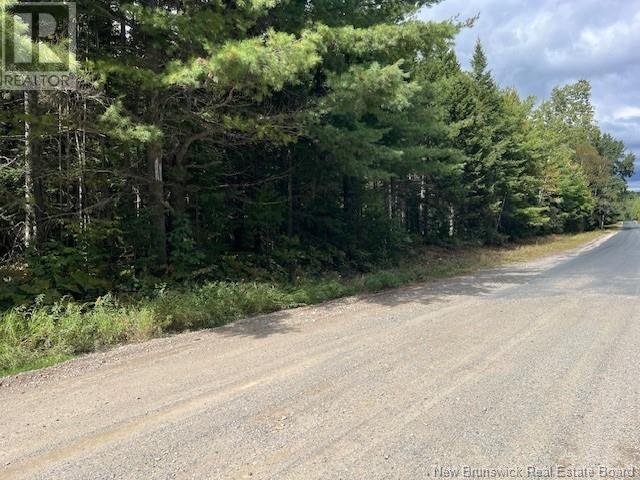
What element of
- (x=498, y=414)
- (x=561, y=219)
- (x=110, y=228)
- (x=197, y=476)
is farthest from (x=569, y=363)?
(x=561, y=219)

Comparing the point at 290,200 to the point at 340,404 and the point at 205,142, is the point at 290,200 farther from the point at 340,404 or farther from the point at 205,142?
the point at 340,404

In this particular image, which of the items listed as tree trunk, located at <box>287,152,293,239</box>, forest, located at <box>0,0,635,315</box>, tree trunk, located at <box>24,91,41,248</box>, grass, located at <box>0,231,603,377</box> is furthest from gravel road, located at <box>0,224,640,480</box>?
tree trunk, located at <box>287,152,293,239</box>

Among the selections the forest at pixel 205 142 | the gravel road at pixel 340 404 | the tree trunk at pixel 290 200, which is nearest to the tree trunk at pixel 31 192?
the forest at pixel 205 142

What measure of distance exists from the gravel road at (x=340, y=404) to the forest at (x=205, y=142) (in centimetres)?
362

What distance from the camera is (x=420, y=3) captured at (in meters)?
11.7

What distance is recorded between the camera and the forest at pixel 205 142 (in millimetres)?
7863

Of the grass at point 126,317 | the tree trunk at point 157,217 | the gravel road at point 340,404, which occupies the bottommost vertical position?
the gravel road at point 340,404

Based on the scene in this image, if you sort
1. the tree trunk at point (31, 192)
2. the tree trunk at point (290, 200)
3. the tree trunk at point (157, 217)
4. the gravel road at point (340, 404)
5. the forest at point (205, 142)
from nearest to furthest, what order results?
the gravel road at point (340, 404) < the forest at point (205, 142) < the tree trunk at point (31, 192) < the tree trunk at point (157, 217) < the tree trunk at point (290, 200)

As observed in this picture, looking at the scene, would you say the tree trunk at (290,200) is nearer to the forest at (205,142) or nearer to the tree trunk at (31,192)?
the forest at (205,142)

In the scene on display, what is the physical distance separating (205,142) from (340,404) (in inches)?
354

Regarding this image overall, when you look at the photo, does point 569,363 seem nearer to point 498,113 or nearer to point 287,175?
point 287,175

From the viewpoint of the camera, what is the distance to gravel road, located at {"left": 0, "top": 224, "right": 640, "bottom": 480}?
3010 mm

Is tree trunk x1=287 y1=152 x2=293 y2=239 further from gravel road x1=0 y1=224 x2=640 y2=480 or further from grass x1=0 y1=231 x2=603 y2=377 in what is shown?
gravel road x1=0 y1=224 x2=640 y2=480

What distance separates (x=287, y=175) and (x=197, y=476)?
36.0 feet
